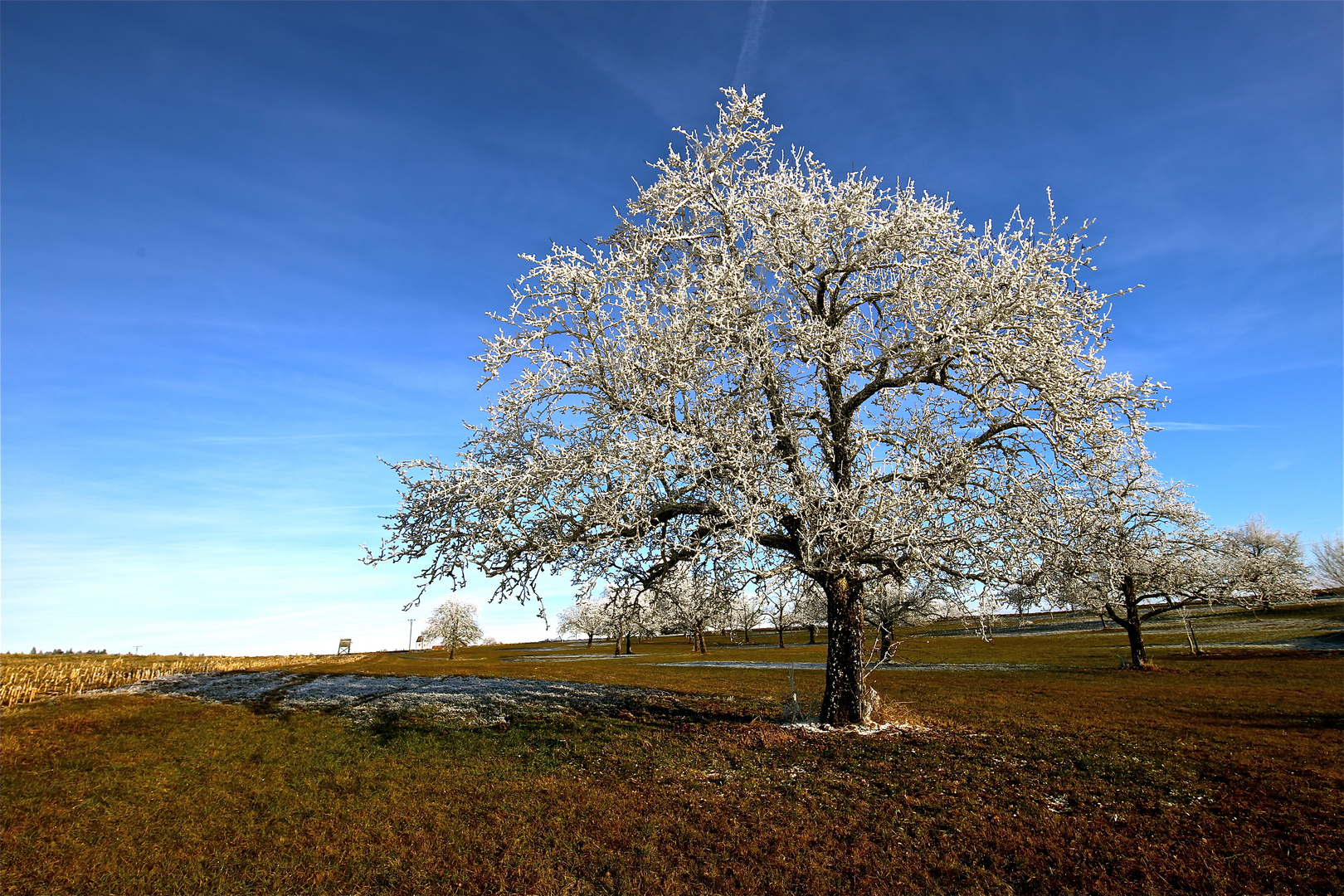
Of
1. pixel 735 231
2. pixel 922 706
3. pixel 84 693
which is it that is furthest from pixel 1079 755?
pixel 84 693

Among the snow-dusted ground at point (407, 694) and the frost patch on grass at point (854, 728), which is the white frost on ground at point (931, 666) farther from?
the frost patch on grass at point (854, 728)

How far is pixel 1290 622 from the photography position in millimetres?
61938

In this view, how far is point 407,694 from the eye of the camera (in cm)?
2228

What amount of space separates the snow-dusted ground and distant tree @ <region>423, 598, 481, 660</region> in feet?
201

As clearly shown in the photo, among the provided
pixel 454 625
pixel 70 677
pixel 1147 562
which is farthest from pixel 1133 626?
pixel 454 625

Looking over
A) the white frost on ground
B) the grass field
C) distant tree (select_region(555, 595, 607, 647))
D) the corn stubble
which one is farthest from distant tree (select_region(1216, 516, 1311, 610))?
distant tree (select_region(555, 595, 607, 647))

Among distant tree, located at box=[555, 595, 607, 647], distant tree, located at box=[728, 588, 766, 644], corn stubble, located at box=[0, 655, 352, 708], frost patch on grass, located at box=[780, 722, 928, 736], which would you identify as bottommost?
distant tree, located at box=[555, 595, 607, 647]

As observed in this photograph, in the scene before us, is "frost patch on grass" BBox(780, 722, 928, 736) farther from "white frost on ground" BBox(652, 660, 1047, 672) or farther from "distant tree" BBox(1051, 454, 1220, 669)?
"white frost on ground" BBox(652, 660, 1047, 672)

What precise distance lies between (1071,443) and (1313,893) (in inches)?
315

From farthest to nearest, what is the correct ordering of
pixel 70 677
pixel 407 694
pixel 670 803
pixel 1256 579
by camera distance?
pixel 1256 579
pixel 70 677
pixel 407 694
pixel 670 803

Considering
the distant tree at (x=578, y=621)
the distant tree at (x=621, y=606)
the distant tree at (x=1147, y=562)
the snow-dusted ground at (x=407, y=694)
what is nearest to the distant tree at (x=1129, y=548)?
the distant tree at (x=1147, y=562)

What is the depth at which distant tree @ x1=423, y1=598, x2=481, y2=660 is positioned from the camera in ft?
291

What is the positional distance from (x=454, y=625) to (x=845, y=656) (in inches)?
3274

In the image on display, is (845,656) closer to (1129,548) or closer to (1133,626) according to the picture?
(1129,548)
